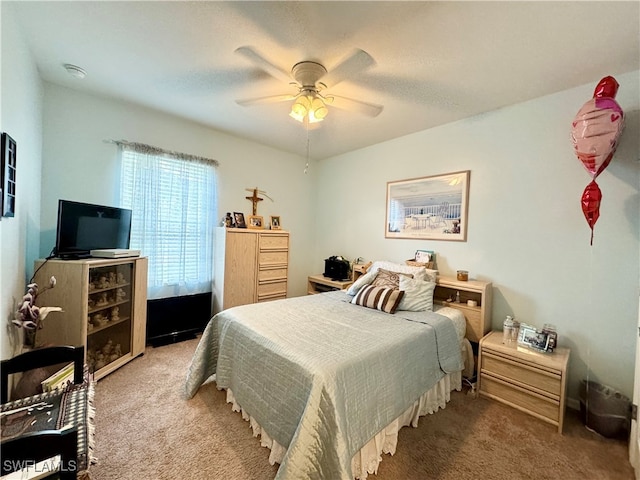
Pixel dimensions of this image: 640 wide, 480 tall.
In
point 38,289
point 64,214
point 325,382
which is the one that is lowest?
point 325,382

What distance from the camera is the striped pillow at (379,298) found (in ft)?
7.71

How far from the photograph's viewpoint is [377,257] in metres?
3.59

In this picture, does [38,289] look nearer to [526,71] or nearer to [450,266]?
[450,266]

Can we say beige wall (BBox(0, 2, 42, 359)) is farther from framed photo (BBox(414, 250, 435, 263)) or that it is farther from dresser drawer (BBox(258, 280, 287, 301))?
framed photo (BBox(414, 250, 435, 263))

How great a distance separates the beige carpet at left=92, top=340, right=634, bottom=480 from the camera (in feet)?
4.80

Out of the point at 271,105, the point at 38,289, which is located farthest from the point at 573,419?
the point at 38,289

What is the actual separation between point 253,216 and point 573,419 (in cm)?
375

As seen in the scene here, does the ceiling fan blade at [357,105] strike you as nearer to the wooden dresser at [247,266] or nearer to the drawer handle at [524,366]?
the wooden dresser at [247,266]

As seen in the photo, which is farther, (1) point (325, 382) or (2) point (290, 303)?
(2) point (290, 303)

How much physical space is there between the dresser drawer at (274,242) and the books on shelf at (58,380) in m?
2.10

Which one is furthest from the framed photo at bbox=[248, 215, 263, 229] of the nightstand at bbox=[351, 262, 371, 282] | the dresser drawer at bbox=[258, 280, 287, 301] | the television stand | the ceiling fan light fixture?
the ceiling fan light fixture

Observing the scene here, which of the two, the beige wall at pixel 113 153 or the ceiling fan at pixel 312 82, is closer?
the ceiling fan at pixel 312 82

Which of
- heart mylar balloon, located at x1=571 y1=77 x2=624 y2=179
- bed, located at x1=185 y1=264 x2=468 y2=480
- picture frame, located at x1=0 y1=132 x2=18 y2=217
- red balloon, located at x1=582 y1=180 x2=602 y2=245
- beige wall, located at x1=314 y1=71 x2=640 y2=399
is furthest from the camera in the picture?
beige wall, located at x1=314 y1=71 x2=640 y2=399

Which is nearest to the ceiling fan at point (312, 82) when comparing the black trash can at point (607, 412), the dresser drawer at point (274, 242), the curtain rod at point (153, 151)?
the curtain rod at point (153, 151)
